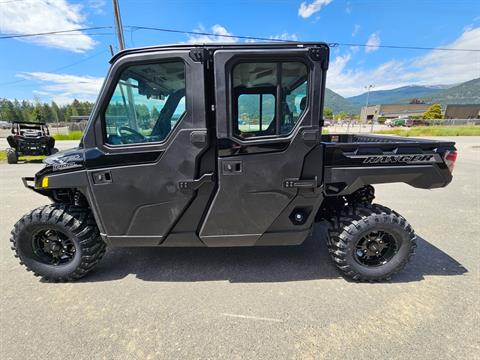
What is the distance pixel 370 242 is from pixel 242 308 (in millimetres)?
1509

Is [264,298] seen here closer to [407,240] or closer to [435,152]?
[407,240]

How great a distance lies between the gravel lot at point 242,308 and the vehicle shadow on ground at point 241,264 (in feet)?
0.04

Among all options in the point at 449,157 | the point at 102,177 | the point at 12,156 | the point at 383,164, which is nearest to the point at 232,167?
the point at 102,177

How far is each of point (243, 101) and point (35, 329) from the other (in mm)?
2611

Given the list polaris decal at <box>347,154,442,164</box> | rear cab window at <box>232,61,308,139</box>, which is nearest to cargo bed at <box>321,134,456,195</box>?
polaris decal at <box>347,154,442,164</box>

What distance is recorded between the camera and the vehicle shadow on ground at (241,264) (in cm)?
274

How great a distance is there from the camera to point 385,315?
2.18 metres

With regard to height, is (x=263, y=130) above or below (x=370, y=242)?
above

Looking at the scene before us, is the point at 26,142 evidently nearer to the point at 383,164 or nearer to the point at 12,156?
the point at 12,156

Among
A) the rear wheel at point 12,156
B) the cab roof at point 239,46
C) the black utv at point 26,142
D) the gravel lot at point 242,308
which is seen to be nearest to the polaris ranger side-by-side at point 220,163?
the cab roof at point 239,46

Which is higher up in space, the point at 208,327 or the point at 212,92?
the point at 212,92

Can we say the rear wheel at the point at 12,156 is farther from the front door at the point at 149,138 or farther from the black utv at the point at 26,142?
the front door at the point at 149,138

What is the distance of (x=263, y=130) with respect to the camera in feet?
7.67

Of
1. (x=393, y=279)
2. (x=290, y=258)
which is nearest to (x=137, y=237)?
(x=290, y=258)
